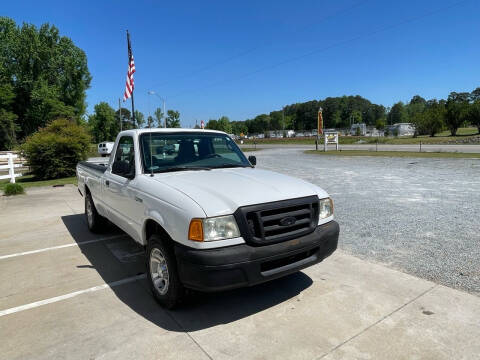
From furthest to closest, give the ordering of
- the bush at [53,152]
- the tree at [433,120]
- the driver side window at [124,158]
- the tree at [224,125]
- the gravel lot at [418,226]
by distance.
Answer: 1. the tree at [224,125]
2. the tree at [433,120]
3. the bush at [53,152]
4. the gravel lot at [418,226]
5. the driver side window at [124,158]

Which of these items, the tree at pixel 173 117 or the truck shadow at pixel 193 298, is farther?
the tree at pixel 173 117

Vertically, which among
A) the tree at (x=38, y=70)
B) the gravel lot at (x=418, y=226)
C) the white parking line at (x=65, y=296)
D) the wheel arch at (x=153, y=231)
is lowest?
the gravel lot at (x=418, y=226)

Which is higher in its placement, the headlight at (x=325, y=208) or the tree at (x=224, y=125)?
the tree at (x=224, y=125)

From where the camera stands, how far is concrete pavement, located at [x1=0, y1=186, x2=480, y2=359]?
8.72ft

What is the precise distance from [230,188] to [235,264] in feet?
2.48

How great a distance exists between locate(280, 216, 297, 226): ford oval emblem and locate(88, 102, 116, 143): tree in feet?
259

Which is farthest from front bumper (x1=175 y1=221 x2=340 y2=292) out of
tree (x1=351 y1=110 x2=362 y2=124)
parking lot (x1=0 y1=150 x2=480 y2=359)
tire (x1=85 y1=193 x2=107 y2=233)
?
tree (x1=351 y1=110 x2=362 y2=124)

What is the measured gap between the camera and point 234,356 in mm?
2574

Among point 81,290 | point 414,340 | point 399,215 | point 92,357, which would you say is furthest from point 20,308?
point 399,215

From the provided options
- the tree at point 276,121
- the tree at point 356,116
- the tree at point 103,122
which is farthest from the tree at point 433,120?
the tree at point 276,121

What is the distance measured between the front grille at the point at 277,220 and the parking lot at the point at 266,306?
0.81 m

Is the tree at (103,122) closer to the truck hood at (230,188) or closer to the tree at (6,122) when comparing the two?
the tree at (6,122)

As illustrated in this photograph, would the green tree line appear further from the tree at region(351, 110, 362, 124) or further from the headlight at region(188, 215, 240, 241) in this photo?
the headlight at region(188, 215, 240, 241)

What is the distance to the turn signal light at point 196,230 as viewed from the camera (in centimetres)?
276
